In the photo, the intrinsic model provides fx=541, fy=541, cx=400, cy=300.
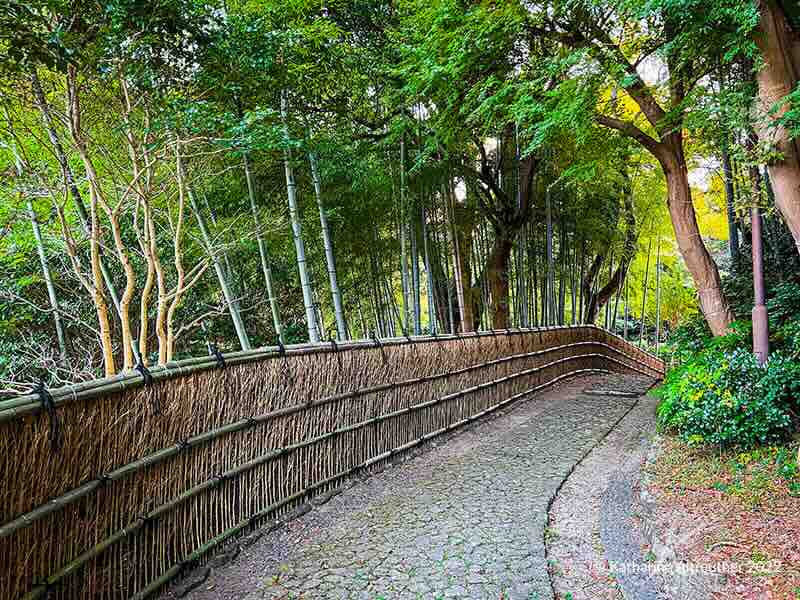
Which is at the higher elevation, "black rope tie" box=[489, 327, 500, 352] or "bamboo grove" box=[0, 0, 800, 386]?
"bamboo grove" box=[0, 0, 800, 386]

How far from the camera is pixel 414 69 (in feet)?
18.1

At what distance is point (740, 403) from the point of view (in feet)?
11.0

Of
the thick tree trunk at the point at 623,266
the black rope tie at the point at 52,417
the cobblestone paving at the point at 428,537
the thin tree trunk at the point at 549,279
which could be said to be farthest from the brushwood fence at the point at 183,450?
the thick tree trunk at the point at 623,266

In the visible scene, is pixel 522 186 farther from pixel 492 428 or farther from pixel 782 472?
pixel 782 472

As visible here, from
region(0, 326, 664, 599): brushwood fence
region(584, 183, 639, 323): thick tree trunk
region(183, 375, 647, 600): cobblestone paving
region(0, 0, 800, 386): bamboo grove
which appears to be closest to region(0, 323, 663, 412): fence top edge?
region(0, 326, 664, 599): brushwood fence

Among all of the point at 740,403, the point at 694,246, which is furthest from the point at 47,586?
the point at 694,246

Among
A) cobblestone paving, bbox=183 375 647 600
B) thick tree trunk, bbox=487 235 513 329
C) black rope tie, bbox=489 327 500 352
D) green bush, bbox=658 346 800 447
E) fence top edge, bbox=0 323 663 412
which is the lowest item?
cobblestone paving, bbox=183 375 647 600

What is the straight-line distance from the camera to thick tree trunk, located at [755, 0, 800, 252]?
3455mm

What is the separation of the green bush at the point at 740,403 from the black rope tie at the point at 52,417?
344cm

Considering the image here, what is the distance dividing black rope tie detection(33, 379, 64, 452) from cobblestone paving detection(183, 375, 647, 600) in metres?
0.97

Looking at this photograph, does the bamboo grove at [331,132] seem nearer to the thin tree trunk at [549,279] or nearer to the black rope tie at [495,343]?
the thin tree trunk at [549,279]

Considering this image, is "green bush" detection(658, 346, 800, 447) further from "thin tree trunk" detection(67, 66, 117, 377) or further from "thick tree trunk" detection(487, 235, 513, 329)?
"thick tree trunk" detection(487, 235, 513, 329)

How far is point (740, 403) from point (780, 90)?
2.01 m

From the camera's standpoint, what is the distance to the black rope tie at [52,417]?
70.9 inches
